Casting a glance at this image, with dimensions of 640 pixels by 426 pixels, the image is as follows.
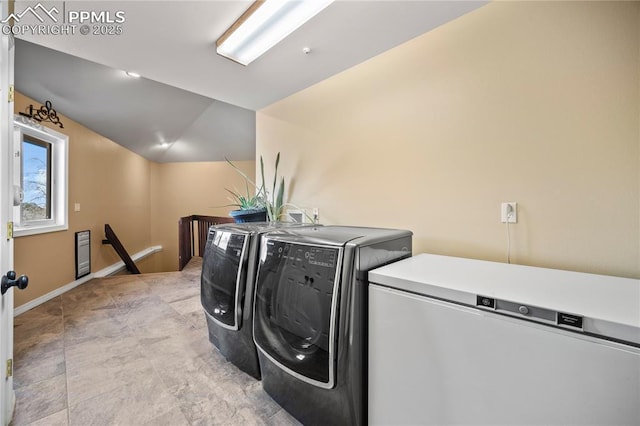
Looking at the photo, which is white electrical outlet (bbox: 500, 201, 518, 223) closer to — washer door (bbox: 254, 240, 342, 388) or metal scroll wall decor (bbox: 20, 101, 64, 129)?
washer door (bbox: 254, 240, 342, 388)

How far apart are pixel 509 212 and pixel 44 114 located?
4664mm

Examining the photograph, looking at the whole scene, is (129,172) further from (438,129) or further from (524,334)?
(524,334)

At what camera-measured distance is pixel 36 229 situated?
2912 mm

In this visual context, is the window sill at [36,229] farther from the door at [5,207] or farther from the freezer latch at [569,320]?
the freezer latch at [569,320]

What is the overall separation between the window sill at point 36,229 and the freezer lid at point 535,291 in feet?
12.1

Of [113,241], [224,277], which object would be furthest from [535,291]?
[113,241]

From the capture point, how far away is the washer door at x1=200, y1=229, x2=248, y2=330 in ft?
5.24

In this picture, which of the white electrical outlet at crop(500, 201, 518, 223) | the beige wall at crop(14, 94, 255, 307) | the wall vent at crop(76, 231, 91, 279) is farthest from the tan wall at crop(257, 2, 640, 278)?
the wall vent at crop(76, 231, 91, 279)

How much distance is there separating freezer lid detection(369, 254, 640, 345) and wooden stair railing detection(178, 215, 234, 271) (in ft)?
12.1

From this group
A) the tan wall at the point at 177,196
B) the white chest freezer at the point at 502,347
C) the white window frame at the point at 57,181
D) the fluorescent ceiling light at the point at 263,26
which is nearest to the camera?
the white chest freezer at the point at 502,347

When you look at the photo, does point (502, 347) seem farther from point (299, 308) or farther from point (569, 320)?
point (299, 308)

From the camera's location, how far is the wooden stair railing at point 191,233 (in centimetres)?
446

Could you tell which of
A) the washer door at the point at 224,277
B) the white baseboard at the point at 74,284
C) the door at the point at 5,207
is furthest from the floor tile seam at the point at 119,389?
the white baseboard at the point at 74,284

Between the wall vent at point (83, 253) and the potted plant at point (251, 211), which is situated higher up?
the potted plant at point (251, 211)
